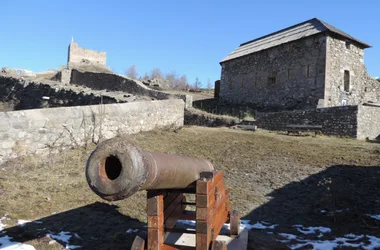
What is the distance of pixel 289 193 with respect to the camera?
6.61 metres

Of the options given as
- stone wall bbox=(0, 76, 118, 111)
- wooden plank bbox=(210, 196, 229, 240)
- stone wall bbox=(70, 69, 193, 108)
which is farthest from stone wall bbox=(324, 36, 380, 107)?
wooden plank bbox=(210, 196, 229, 240)

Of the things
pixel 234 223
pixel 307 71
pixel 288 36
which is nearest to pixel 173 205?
pixel 234 223

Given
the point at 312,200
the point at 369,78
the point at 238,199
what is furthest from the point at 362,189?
the point at 369,78

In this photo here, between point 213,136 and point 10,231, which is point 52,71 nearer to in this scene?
point 213,136

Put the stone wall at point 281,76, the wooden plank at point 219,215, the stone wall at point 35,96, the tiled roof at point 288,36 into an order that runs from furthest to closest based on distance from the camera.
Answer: the tiled roof at point 288,36
the stone wall at point 281,76
the stone wall at point 35,96
the wooden plank at point 219,215

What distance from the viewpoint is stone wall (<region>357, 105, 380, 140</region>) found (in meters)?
13.2

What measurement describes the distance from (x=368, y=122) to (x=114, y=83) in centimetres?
1551

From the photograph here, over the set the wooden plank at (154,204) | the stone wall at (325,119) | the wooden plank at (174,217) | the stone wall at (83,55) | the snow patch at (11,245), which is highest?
the stone wall at (83,55)

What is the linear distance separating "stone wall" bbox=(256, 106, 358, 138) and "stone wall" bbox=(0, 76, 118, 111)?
7953 millimetres

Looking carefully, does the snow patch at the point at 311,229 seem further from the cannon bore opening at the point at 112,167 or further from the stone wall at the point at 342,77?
the stone wall at the point at 342,77

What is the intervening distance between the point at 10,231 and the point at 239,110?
1719cm

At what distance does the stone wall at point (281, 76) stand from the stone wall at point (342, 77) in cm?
47

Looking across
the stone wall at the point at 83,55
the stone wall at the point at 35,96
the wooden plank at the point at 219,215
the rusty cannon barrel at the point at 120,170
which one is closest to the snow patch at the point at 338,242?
the wooden plank at the point at 219,215

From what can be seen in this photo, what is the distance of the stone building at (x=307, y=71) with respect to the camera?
57.5ft
